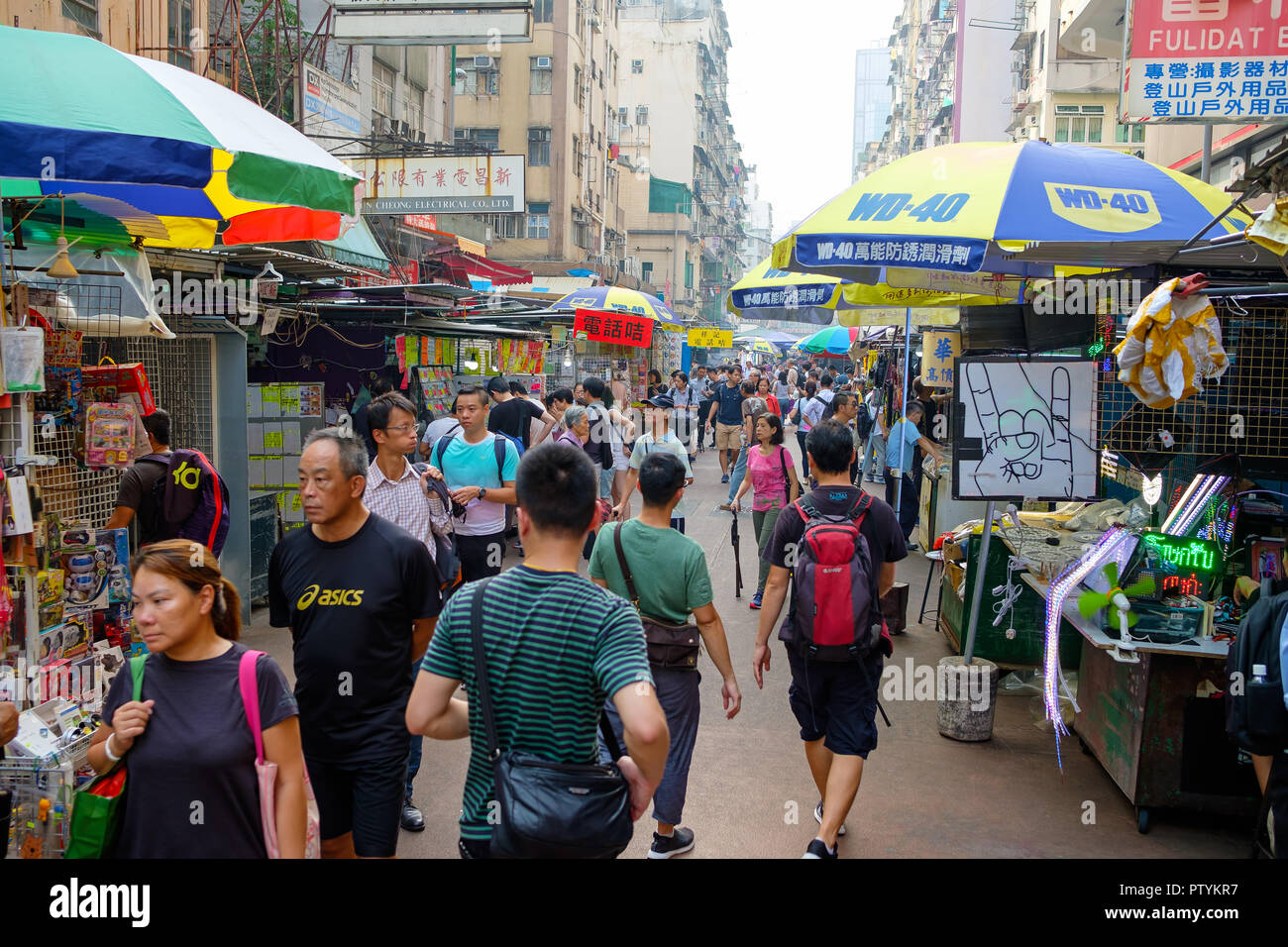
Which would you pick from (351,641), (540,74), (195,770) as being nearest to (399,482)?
(351,641)

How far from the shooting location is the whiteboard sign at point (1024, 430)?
6.36 meters

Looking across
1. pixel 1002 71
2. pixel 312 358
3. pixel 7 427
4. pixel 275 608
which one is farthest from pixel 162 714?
pixel 1002 71

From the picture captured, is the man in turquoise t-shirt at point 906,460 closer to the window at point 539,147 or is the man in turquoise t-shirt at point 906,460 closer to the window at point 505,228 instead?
the window at point 505,228

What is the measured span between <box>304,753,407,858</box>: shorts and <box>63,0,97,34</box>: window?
32.8 feet

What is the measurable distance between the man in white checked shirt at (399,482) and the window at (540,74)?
3633 cm

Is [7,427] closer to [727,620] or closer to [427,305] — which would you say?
[727,620]

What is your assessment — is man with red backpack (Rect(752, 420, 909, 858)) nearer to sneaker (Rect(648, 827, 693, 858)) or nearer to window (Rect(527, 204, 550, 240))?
sneaker (Rect(648, 827, 693, 858))

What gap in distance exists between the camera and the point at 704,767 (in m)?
5.87

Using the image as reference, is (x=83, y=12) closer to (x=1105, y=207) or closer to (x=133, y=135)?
(x=133, y=135)

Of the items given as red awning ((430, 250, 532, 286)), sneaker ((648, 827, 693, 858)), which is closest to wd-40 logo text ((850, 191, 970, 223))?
sneaker ((648, 827, 693, 858))

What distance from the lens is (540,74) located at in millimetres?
38438

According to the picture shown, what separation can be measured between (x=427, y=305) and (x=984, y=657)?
7426mm

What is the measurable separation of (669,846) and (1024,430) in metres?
3.50

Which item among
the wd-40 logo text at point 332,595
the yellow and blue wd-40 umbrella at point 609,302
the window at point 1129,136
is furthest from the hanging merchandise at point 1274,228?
the window at point 1129,136
